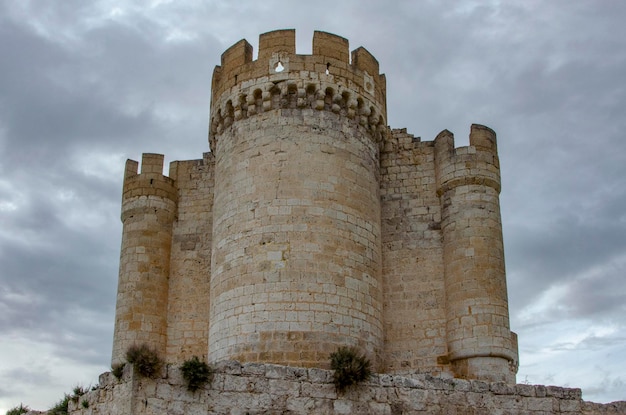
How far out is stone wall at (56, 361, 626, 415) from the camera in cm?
968

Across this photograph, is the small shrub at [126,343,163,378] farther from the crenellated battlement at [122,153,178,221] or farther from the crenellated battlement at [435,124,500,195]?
the crenellated battlement at [435,124,500,195]

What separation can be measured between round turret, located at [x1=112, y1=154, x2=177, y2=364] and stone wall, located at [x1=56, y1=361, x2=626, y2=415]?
18.1 feet

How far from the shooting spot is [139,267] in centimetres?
1723

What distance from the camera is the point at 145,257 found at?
17.3 m

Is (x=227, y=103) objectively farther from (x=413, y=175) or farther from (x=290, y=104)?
(x=413, y=175)

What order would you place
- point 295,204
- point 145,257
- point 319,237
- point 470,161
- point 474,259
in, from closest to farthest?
point 319,237 → point 295,204 → point 474,259 → point 470,161 → point 145,257

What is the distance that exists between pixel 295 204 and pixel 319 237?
827 mm

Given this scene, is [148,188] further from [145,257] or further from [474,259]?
[474,259]

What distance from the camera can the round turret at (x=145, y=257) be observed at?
661 inches

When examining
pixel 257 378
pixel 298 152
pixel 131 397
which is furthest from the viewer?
pixel 298 152

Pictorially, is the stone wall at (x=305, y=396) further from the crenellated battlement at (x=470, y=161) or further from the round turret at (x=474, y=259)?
the crenellated battlement at (x=470, y=161)

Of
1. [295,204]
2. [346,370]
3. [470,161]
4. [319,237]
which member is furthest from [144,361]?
[470,161]

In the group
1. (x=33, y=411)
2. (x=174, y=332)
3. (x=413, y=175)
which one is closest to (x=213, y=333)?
(x=174, y=332)

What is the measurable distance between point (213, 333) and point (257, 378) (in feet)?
15.0
